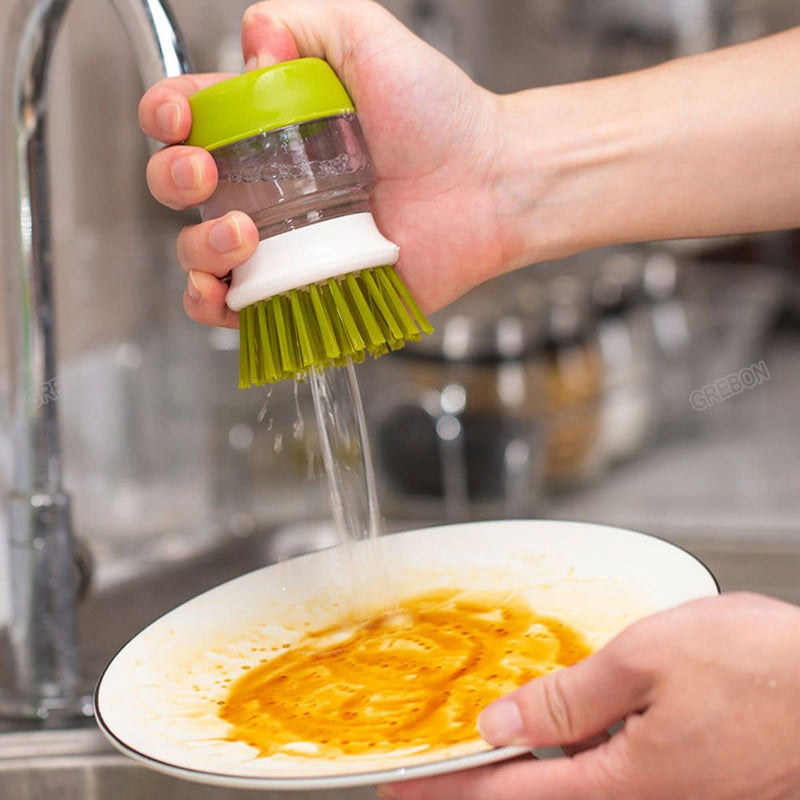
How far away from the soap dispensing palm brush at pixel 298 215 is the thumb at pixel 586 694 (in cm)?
19

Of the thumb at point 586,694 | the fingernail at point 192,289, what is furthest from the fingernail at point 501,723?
the fingernail at point 192,289

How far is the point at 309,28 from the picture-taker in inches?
28.3

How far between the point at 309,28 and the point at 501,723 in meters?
0.44

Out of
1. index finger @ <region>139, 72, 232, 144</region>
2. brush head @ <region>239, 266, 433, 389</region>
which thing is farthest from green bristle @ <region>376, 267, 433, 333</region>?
index finger @ <region>139, 72, 232, 144</region>

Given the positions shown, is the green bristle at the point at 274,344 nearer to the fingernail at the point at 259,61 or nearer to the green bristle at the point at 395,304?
the green bristle at the point at 395,304

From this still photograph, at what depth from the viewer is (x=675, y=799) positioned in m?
0.52

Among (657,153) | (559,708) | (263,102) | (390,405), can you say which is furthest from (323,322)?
(390,405)

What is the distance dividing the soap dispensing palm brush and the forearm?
23cm

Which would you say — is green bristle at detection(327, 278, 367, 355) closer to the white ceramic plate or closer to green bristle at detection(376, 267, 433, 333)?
green bristle at detection(376, 267, 433, 333)

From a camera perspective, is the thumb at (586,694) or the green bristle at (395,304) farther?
the green bristle at (395,304)

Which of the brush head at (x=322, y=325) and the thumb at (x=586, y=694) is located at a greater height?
the brush head at (x=322, y=325)

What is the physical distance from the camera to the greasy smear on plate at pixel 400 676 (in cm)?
51

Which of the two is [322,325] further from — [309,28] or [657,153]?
[657,153]

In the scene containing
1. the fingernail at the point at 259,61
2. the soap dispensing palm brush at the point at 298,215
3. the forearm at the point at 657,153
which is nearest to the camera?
the soap dispensing palm brush at the point at 298,215
